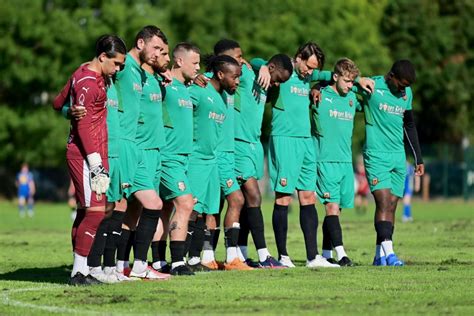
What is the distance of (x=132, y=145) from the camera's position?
546 inches

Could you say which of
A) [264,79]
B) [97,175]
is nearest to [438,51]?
[264,79]

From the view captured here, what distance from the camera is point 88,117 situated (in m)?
13.0

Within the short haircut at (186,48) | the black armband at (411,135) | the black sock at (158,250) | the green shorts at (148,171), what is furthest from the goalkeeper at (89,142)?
the black armband at (411,135)

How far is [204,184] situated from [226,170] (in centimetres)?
64

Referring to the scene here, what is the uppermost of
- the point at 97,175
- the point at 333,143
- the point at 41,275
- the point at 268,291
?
the point at 333,143

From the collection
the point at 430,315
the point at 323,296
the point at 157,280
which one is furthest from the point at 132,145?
the point at 430,315

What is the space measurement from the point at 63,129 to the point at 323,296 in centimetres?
4754

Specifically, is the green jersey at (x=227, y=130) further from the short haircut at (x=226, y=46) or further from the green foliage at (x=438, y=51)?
the green foliage at (x=438, y=51)

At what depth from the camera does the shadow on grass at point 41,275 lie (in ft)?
47.6

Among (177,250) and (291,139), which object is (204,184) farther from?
(291,139)

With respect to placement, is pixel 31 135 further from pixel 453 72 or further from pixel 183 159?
pixel 183 159

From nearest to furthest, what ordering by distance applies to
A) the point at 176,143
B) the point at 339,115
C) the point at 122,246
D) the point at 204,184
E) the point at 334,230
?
1. the point at 122,246
2. the point at 176,143
3. the point at 204,184
4. the point at 334,230
5. the point at 339,115

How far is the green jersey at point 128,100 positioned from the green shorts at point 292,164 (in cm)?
306

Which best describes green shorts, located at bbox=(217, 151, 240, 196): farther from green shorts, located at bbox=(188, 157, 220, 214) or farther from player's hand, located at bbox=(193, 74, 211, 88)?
player's hand, located at bbox=(193, 74, 211, 88)
